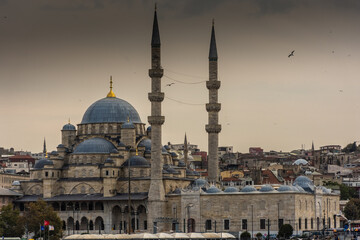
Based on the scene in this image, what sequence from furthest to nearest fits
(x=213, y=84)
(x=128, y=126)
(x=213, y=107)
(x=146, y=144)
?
1. (x=146, y=144)
2. (x=128, y=126)
3. (x=213, y=107)
4. (x=213, y=84)

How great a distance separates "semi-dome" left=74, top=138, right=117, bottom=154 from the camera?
252ft

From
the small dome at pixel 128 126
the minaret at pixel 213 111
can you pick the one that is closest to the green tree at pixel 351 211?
the minaret at pixel 213 111

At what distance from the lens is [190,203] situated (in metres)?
70.5

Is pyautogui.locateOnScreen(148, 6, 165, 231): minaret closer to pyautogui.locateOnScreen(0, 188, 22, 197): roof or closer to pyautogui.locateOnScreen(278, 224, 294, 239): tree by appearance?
pyautogui.locateOnScreen(278, 224, 294, 239): tree

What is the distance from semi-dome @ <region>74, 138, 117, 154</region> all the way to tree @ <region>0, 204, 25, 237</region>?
9.00 metres

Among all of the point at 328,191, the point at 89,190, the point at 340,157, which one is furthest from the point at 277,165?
the point at 89,190

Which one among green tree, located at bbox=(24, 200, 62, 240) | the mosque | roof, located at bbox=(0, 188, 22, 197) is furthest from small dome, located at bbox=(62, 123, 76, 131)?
green tree, located at bbox=(24, 200, 62, 240)

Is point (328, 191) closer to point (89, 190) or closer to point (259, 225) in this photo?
point (259, 225)

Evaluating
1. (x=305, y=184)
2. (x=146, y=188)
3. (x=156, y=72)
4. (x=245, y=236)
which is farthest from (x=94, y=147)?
(x=305, y=184)

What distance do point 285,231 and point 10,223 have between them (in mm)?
20455

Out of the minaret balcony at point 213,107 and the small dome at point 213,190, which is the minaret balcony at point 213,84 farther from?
the small dome at point 213,190

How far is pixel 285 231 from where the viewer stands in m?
64.1

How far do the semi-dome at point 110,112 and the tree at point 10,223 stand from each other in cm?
1338

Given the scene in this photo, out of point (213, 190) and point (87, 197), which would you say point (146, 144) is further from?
point (213, 190)
